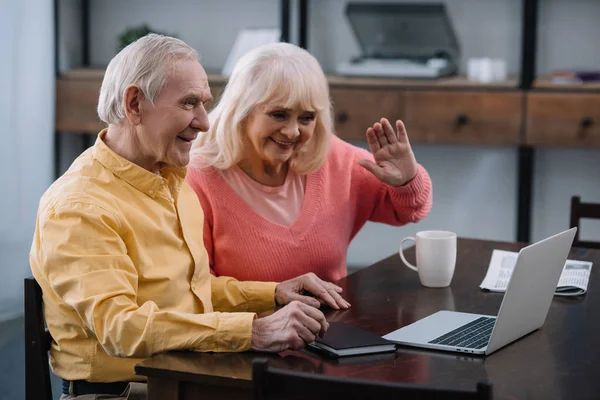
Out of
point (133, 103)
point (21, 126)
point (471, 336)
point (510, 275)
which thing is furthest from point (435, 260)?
point (21, 126)

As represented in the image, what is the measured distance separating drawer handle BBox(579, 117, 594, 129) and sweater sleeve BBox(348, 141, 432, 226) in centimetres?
152

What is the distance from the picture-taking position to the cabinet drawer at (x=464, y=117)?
381 centimetres

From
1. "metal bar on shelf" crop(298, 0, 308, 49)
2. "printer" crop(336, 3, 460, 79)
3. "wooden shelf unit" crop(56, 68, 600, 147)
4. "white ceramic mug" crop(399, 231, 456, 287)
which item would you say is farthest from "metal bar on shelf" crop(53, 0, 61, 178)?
"white ceramic mug" crop(399, 231, 456, 287)

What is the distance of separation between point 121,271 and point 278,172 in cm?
81

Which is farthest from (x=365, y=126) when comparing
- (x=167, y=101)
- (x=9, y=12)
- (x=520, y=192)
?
(x=167, y=101)

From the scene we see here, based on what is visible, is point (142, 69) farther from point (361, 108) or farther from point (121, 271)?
point (361, 108)

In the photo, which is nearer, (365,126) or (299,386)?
(299,386)

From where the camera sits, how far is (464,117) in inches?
151

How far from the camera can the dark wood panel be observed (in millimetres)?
3883

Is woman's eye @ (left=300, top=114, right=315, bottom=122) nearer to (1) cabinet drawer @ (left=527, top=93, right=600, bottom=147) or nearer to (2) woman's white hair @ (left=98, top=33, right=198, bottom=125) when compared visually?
(2) woman's white hair @ (left=98, top=33, right=198, bottom=125)

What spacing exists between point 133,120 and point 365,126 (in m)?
2.28

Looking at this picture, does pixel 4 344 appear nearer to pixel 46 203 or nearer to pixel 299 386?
pixel 46 203

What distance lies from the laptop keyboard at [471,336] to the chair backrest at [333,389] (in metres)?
0.44

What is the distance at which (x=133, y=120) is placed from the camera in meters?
1.71
